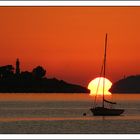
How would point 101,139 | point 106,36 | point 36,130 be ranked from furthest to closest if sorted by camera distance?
1. point 106,36
2. point 36,130
3. point 101,139

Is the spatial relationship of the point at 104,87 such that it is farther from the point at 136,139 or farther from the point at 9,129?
the point at 136,139

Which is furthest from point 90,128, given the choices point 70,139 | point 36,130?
point 70,139

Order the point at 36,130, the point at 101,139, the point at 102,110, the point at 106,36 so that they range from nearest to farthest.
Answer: the point at 101,139 → the point at 36,130 → the point at 106,36 → the point at 102,110

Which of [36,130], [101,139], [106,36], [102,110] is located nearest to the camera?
[101,139]

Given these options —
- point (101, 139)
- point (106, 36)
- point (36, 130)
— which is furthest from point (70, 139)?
point (106, 36)

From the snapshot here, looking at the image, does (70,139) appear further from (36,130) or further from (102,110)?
(102,110)

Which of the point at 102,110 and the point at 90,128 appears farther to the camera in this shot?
the point at 102,110

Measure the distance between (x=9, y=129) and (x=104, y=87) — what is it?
13.5m
